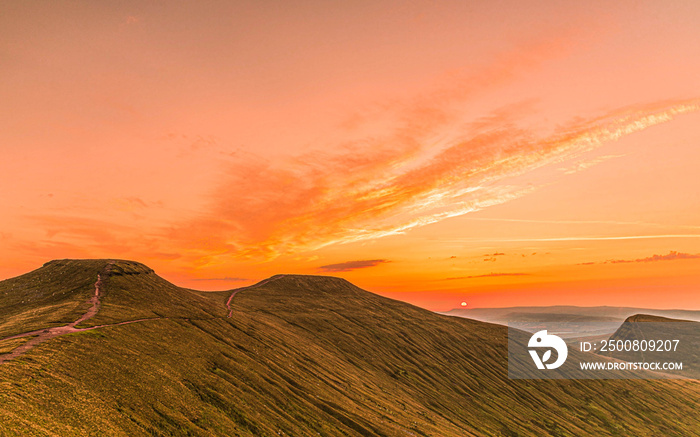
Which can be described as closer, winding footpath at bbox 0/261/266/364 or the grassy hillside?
the grassy hillside

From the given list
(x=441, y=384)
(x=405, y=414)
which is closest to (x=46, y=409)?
(x=405, y=414)

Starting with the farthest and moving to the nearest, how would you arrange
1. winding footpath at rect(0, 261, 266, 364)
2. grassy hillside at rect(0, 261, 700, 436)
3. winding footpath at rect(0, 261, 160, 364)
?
winding footpath at rect(0, 261, 266, 364) < winding footpath at rect(0, 261, 160, 364) < grassy hillside at rect(0, 261, 700, 436)

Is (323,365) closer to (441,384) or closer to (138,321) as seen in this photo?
(138,321)

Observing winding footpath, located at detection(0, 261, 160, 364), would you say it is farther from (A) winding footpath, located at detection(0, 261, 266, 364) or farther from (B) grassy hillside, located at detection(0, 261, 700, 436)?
(B) grassy hillside, located at detection(0, 261, 700, 436)

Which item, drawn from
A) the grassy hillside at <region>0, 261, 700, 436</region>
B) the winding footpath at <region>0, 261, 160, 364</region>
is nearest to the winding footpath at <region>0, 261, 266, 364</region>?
the winding footpath at <region>0, 261, 160, 364</region>

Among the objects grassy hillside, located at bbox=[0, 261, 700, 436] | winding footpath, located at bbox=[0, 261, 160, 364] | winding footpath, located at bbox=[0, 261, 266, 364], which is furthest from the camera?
winding footpath, located at bbox=[0, 261, 266, 364]

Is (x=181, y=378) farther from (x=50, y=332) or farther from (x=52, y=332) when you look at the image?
(x=50, y=332)

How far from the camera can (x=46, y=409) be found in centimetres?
3944

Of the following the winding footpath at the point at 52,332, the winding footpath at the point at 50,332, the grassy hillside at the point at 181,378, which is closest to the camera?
the grassy hillside at the point at 181,378

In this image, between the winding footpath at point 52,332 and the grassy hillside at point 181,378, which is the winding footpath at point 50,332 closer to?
the winding footpath at point 52,332

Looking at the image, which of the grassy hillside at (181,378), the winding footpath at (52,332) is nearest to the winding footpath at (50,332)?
the winding footpath at (52,332)

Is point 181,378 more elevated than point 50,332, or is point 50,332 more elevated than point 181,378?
point 50,332

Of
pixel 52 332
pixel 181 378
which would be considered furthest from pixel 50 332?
pixel 181 378

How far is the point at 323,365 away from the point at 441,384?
94356 mm
